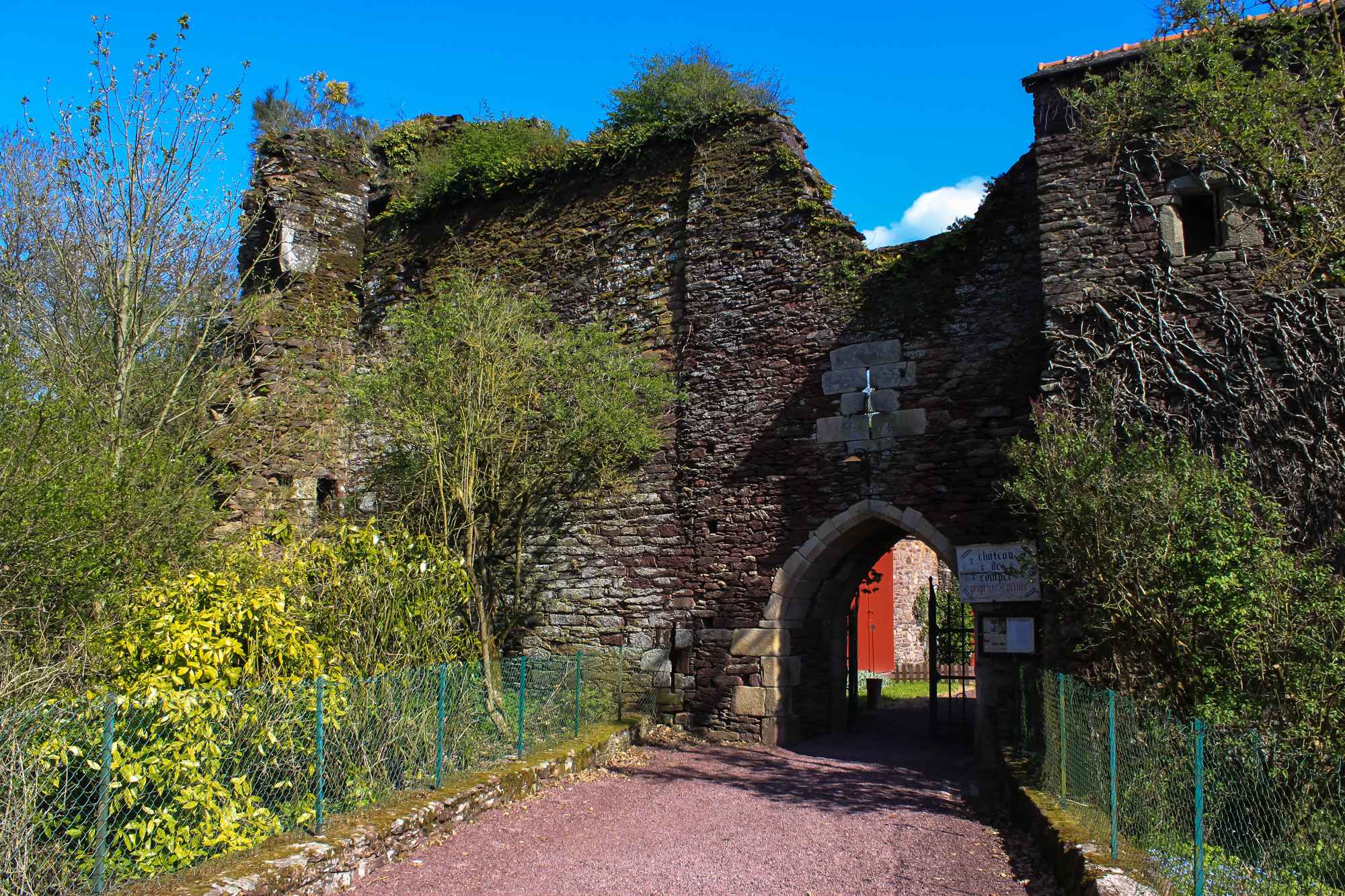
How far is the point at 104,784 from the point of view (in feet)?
13.2

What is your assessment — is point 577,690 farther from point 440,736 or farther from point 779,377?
point 779,377

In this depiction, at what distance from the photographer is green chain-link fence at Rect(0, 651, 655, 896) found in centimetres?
384

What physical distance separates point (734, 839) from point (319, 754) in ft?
8.79

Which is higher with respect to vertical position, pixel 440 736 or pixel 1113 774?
pixel 1113 774

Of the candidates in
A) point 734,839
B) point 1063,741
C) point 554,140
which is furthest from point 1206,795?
point 554,140

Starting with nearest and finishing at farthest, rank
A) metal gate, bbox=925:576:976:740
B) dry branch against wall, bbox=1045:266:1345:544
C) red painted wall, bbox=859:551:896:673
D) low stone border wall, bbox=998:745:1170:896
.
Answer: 1. low stone border wall, bbox=998:745:1170:896
2. dry branch against wall, bbox=1045:266:1345:544
3. metal gate, bbox=925:576:976:740
4. red painted wall, bbox=859:551:896:673

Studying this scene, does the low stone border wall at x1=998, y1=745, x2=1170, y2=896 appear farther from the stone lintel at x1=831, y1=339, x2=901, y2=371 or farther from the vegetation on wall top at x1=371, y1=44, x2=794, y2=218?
the vegetation on wall top at x1=371, y1=44, x2=794, y2=218

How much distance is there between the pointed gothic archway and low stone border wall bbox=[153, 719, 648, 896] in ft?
8.53

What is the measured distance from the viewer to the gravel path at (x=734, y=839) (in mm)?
4984

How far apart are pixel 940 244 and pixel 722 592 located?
4.25 meters

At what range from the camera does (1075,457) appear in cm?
680

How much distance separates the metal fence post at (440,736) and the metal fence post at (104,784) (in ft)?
7.11

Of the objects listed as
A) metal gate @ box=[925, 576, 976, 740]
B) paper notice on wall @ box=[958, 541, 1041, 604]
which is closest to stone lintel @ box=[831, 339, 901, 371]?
paper notice on wall @ box=[958, 541, 1041, 604]

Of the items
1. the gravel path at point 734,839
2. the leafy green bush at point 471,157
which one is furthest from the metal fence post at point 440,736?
the leafy green bush at point 471,157
